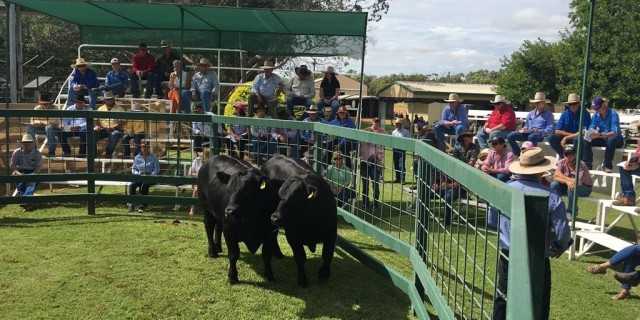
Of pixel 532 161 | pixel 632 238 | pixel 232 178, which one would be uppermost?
pixel 532 161

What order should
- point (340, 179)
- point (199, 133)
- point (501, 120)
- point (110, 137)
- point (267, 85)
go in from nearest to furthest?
point (340, 179) < point (199, 133) < point (110, 137) < point (501, 120) < point (267, 85)

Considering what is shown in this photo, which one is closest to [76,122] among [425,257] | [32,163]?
[32,163]

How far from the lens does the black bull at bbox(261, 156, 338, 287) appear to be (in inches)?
216

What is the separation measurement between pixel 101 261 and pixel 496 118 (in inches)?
328

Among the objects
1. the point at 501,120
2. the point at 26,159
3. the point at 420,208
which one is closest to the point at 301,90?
the point at 501,120

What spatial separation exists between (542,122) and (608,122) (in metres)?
1.16

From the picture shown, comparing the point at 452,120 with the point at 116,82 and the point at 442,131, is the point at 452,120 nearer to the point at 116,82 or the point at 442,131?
the point at 442,131

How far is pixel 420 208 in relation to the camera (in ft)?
15.1

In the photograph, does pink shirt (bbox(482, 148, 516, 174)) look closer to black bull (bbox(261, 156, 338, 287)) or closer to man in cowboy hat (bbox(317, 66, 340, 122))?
man in cowboy hat (bbox(317, 66, 340, 122))

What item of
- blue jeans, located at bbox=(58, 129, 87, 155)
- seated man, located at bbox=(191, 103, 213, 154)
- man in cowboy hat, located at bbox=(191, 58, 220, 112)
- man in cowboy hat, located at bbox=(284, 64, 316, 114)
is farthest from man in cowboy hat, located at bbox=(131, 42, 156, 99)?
seated man, located at bbox=(191, 103, 213, 154)

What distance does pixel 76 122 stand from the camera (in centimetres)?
1029

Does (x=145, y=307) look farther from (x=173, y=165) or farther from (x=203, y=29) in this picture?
(x=203, y=29)

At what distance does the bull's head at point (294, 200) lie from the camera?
5.43 meters

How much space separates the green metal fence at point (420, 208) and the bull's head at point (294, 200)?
676mm
